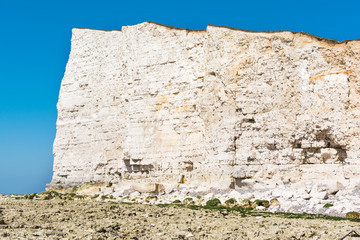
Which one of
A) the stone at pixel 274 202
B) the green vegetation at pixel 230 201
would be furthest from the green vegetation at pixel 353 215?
the green vegetation at pixel 230 201

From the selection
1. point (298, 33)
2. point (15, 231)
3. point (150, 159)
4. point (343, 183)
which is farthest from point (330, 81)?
point (15, 231)

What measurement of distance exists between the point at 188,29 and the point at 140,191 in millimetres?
9159

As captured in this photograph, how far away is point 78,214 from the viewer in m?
14.2

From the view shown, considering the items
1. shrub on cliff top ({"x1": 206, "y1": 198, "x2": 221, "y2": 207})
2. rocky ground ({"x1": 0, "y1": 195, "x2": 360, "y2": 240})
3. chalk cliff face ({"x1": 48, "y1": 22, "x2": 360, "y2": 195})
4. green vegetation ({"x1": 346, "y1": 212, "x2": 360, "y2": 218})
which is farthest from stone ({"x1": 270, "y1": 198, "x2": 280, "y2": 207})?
green vegetation ({"x1": 346, "y1": 212, "x2": 360, "y2": 218})

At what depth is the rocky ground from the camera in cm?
1045

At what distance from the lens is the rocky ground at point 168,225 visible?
10.5 meters

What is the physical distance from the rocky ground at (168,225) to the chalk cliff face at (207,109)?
5263 millimetres

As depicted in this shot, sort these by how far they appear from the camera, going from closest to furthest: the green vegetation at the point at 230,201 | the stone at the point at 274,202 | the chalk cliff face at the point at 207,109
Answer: the stone at the point at 274,202, the green vegetation at the point at 230,201, the chalk cliff face at the point at 207,109

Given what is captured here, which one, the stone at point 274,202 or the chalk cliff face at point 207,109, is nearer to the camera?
the stone at point 274,202

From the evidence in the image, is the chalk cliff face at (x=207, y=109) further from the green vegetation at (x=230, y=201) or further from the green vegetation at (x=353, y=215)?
the green vegetation at (x=353, y=215)

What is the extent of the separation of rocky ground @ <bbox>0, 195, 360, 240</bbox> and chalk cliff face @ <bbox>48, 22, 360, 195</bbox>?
5263mm

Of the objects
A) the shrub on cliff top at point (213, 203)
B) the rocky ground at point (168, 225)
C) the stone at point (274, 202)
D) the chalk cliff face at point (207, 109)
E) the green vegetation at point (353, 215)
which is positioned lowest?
the rocky ground at point (168, 225)

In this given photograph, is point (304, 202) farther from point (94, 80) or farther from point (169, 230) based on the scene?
point (94, 80)

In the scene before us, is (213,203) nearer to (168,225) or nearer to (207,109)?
(168,225)
